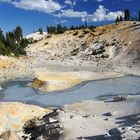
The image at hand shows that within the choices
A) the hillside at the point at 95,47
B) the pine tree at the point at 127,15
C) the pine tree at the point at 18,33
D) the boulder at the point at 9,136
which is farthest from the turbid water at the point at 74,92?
the pine tree at the point at 127,15

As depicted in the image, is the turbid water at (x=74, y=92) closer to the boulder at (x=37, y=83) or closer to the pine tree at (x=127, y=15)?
the boulder at (x=37, y=83)

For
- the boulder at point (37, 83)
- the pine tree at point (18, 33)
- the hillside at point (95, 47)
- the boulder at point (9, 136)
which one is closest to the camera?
the boulder at point (9, 136)

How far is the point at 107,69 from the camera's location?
68.4m

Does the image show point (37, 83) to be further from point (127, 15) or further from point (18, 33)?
point (127, 15)

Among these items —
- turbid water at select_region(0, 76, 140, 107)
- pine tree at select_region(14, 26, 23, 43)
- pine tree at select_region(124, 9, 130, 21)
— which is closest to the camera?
turbid water at select_region(0, 76, 140, 107)

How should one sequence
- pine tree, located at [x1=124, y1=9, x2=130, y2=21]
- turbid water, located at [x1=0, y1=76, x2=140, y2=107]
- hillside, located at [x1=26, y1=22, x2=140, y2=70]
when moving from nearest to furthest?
turbid water, located at [x1=0, y1=76, x2=140, y2=107], hillside, located at [x1=26, y1=22, x2=140, y2=70], pine tree, located at [x1=124, y1=9, x2=130, y2=21]

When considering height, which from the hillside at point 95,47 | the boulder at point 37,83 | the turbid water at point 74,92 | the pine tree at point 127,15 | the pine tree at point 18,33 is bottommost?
the turbid water at point 74,92

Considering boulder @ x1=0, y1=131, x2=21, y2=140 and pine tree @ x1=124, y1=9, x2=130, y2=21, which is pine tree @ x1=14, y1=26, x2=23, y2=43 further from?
boulder @ x1=0, y1=131, x2=21, y2=140

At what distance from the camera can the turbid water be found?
43.6 m

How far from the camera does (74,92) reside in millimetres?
47469

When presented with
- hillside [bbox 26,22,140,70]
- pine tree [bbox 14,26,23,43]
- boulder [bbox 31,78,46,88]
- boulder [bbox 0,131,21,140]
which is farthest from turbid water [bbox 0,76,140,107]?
pine tree [bbox 14,26,23,43]

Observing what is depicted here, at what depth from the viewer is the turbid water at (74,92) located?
43562 mm

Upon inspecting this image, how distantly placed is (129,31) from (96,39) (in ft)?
37.2

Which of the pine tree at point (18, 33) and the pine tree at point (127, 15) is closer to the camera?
the pine tree at point (18, 33)
